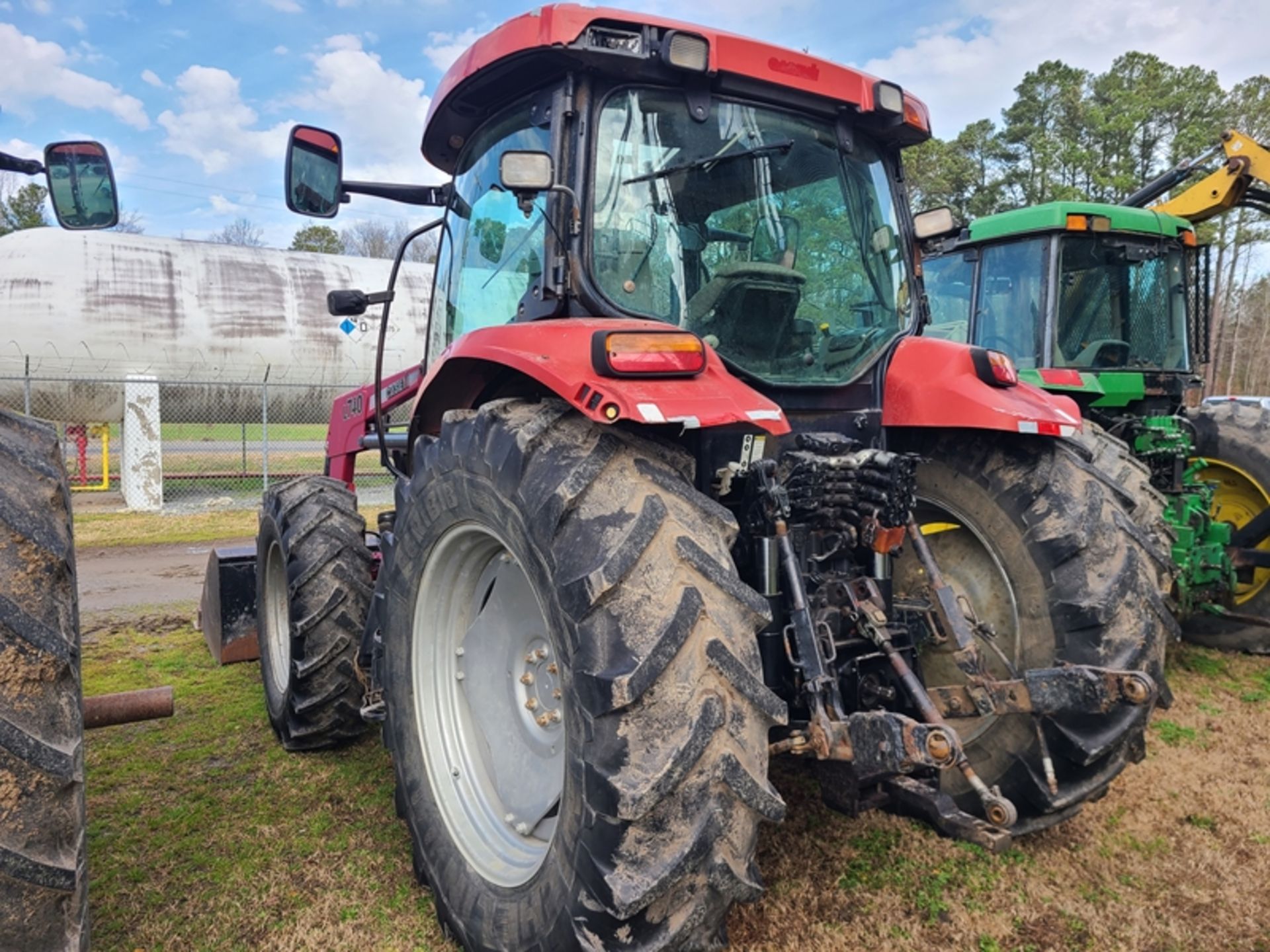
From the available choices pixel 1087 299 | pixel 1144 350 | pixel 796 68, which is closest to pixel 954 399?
pixel 796 68

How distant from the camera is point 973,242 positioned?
239 inches

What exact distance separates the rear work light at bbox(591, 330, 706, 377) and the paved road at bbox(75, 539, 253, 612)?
5.56 meters

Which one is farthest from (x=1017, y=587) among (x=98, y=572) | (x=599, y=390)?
(x=98, y=572)

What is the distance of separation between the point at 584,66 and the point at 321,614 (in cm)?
227

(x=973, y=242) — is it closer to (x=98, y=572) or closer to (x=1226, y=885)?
(x=1226, y=885)

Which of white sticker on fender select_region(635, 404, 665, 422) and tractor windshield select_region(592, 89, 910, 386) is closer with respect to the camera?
white sticker on fender select_region(635, 404, 665, 422)

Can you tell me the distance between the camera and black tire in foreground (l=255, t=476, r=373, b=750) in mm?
3447

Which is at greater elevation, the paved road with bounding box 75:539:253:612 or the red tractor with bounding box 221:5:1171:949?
the red tractor with bounding box 221:5:1171:949

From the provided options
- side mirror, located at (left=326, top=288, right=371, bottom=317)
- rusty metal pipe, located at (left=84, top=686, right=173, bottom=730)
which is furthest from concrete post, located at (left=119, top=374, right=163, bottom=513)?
rusty metal pipe, located at (left=84, top=686, right=173, bottom=730)

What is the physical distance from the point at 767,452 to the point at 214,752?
273cm

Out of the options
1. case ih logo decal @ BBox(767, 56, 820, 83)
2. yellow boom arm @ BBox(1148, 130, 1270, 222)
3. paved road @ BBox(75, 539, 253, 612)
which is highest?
yellow boom arm @ BBox(1148, 130, 1270, 222)

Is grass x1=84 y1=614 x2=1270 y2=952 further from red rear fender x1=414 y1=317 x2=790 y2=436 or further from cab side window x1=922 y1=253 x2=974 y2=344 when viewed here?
cab side window x1=922 y1=253 x2=974 y2=344

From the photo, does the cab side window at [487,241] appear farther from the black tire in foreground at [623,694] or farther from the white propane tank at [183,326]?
the white propane tank at [183,326]

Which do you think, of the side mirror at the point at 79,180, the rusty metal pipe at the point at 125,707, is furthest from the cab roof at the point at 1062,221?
the rusty metal pipe at the point at 125,707
